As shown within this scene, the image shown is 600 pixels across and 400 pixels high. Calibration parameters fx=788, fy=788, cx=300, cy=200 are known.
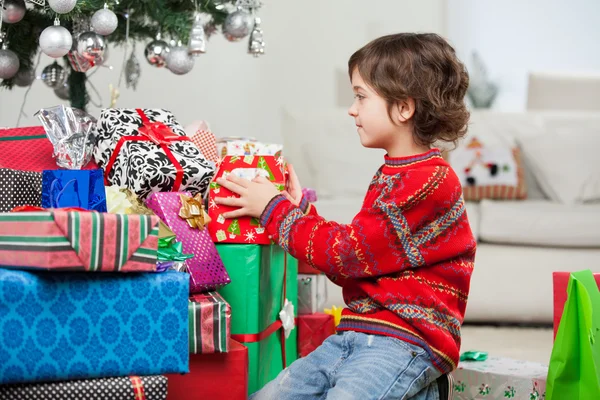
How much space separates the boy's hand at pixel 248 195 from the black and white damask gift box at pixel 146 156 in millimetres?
60

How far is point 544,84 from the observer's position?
348cm

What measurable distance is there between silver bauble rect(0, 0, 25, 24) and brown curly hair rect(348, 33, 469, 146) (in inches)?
28.6

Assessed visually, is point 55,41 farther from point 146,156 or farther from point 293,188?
point 293,188

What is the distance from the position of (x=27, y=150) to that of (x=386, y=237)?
681 millimetres

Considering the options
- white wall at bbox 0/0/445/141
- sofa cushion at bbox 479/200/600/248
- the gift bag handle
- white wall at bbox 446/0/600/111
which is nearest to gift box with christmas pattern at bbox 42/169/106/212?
the gift bag handle

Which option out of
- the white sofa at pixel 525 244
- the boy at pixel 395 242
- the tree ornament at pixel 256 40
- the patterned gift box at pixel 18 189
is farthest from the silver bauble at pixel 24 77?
the white sofa at pixel 525 244

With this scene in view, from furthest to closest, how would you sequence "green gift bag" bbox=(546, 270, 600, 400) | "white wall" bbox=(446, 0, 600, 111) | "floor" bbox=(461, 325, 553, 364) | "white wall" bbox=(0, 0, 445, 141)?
"white wall" bbox=(446, 0, 600, 111)
"white wall" bbox=(0, 0, 445, 141)
"floor" bbox=(461, 325, 553, 364)
"green gift bag" bbox=(546, 270, 600, 400)

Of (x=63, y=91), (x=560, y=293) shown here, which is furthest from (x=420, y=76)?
(x=63, y=91)

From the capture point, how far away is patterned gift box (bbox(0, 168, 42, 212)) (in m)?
1.22

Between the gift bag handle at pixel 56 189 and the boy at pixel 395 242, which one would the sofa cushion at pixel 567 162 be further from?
the gift bag handle at pixel 56 189

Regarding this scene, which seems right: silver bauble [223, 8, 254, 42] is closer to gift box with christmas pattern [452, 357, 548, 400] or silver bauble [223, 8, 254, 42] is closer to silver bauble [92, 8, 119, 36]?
silver bauble [92, 8, 119, 36]

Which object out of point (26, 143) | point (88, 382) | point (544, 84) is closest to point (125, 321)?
point (88, 382)

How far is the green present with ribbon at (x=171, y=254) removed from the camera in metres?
1.20

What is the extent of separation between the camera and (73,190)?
1240 millimetres
